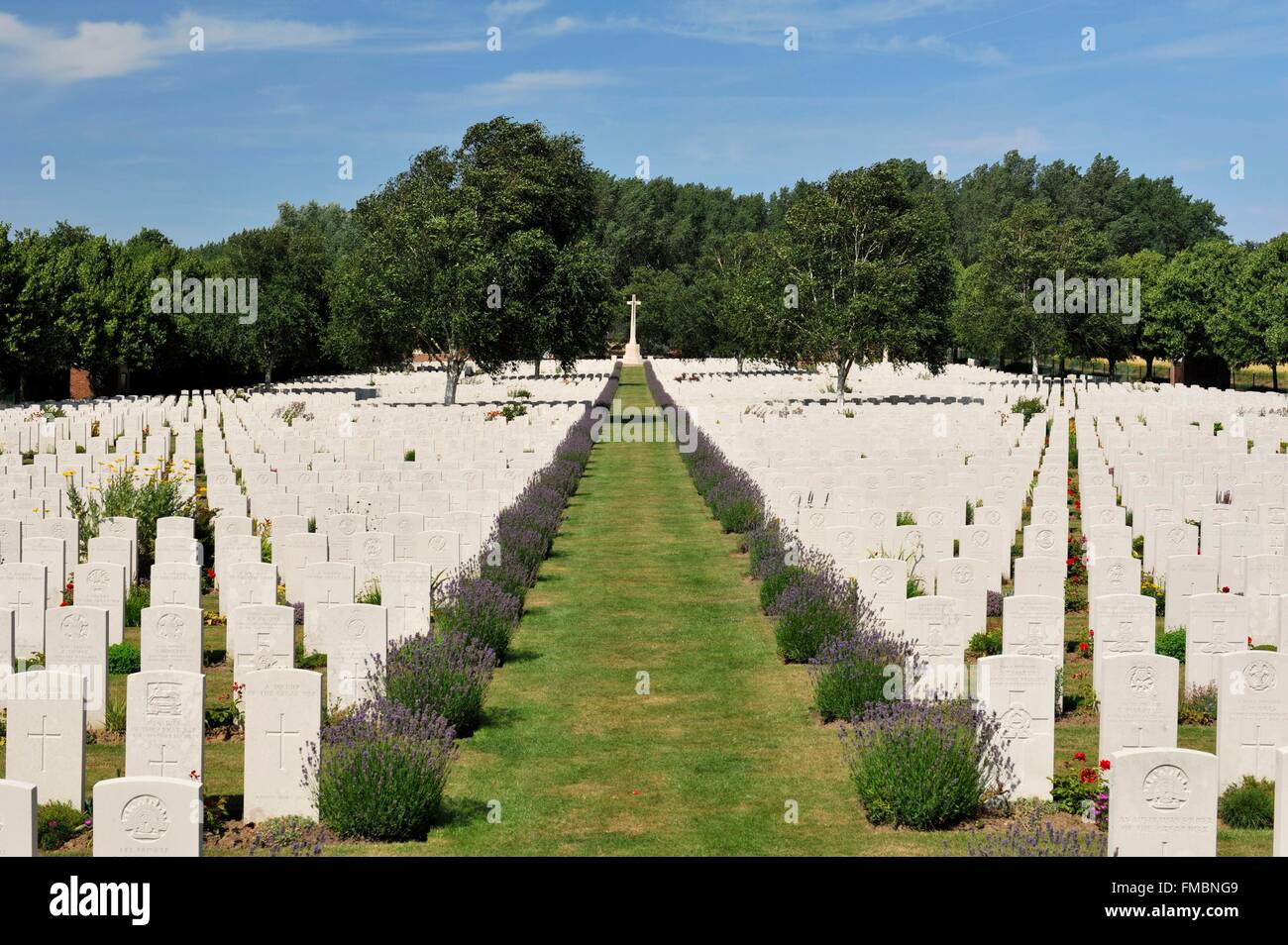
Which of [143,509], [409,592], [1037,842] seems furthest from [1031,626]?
[143,509]

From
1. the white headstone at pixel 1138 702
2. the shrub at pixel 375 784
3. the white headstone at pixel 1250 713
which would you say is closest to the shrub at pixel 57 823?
the shrub at pixel 375 784

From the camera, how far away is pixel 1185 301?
70062 millimetres

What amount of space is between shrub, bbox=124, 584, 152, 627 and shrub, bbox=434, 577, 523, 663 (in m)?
3.35

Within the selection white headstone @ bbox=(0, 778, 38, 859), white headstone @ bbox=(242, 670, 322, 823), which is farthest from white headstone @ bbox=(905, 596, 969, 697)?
white headstone @ bbox=(0, 778, 38, 859)

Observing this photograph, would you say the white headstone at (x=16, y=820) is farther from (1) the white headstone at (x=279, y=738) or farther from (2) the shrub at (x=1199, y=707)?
(2) the shrub at (x=1199, y=707)

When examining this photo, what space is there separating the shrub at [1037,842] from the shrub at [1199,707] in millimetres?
3111

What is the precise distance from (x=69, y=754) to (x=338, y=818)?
1.68 m

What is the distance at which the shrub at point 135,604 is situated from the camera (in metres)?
14.4

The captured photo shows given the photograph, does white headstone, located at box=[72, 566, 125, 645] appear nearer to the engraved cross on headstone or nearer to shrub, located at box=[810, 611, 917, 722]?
the engraved cross on headstone

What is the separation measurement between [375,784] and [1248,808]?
210 inches

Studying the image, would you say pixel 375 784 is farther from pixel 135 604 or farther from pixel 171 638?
pixel 135 604

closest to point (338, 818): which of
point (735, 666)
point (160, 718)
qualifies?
point (160, 718)

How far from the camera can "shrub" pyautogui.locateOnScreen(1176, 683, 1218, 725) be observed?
10.8m

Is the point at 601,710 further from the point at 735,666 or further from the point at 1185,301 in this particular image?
the point at 1185,301
